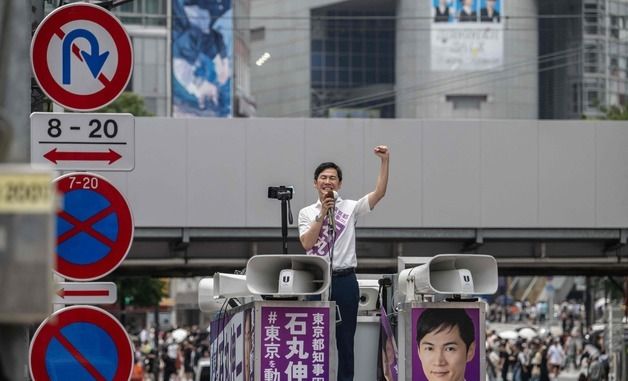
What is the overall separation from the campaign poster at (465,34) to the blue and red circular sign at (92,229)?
13875 cm

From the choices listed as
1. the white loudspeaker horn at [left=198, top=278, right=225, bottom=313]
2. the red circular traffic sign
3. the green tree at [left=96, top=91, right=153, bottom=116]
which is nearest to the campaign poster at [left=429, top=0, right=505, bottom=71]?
the green tree at [left=96, top=91, right=153, bottom=116]

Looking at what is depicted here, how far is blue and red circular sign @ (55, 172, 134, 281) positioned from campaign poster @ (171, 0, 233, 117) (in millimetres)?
104962

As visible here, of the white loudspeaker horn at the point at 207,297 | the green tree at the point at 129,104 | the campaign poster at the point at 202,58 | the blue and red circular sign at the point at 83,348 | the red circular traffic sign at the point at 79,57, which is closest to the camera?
the blue and red circular sign at the point at 83,348

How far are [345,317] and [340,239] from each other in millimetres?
552

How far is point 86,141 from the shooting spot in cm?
969

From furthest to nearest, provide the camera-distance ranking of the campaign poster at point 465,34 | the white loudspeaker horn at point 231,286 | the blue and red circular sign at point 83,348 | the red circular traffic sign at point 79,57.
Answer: the campaign poster at point 465,34 < the white loudspeaker horn at point 231,286 < the red circular traffic sign at point 79,57 < the blue and red circular sign at point 83,348

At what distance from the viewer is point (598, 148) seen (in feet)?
112

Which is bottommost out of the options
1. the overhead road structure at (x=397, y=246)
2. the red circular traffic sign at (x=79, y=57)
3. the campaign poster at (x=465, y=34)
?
the overhead road structure at (x=397, y=246)

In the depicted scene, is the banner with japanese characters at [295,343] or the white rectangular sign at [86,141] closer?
the banner with japanese characters at [295,343]

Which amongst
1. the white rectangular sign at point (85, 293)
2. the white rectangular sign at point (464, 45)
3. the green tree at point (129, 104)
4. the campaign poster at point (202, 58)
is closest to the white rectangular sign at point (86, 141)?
the white rectangular sign at point (85, 293)

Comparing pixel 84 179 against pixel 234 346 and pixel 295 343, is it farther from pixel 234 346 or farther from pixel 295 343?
pixel 234 346

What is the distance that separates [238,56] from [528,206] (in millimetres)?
97135

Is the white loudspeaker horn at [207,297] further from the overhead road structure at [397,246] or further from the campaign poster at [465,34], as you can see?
the campaign poster at [465,34]

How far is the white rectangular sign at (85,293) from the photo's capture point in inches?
373
